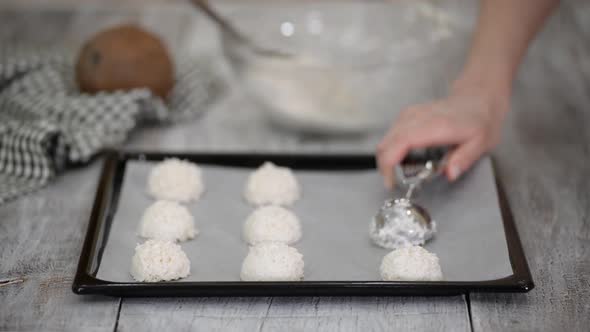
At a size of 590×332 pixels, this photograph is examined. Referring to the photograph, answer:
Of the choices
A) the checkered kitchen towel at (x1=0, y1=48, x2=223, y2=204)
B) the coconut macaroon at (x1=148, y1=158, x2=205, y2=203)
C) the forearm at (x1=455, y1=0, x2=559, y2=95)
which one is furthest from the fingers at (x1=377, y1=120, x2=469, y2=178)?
the checkered kitchen towel at (x1=0, y1=48, x2=223, y2=204)

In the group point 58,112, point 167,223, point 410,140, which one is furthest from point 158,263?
point 58,112

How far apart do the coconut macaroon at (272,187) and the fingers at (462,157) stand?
0.28m

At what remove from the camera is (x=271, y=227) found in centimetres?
129

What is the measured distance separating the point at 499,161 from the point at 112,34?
850 mm

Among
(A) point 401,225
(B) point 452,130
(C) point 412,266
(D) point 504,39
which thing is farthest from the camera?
(D) point 504,39

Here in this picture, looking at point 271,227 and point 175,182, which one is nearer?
point 271,227

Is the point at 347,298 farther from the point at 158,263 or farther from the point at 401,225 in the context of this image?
the point at 158,263

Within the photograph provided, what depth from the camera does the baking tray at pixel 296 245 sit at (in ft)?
3.61

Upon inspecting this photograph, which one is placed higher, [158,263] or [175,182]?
[175,182]

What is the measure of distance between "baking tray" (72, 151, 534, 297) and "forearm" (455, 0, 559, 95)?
19cm

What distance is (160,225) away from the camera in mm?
1278

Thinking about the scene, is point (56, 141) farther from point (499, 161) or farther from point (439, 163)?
point (499, 161)

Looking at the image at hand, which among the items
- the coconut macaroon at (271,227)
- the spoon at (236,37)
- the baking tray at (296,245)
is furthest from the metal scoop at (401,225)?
the spoon at (236,37)

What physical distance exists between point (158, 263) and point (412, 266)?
1.23 ft
